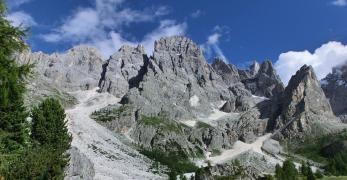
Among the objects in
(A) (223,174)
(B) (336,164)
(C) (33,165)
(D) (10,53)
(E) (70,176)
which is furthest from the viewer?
(B) (336,164)

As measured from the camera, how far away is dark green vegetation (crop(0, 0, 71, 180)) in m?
20.1

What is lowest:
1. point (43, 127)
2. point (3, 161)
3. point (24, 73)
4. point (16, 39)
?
point (3, 161)

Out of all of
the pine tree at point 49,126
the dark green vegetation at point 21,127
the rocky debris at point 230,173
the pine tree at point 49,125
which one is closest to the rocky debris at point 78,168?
the dark green vegetation at point 21,127

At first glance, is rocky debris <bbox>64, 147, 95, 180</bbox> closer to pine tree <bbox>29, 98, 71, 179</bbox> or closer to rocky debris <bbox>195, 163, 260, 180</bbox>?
pine tree <bbox>29, 98, 71, 179</bbox>

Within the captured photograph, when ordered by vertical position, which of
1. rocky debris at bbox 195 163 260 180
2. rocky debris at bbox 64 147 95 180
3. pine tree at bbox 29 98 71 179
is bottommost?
rocky debris at bbox 64 147 95 180

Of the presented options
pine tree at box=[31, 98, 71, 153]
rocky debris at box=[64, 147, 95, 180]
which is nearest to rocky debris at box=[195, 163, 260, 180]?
pine tree at box=[31, 98, 71, 153]

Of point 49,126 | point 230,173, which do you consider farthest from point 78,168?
point 230,173

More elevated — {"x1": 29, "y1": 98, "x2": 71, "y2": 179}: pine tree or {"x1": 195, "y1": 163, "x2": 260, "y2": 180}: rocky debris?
{"x1": 29, "y1": 98, "x2": 71, "y2": 179}: pine tree

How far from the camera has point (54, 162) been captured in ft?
164

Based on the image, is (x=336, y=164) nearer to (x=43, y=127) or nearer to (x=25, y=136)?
(x=43, y=127)

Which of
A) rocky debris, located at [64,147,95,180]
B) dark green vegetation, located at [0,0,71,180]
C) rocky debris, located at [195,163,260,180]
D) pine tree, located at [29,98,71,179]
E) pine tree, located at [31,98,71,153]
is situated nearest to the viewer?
dark green vegetation, located at [0,0,71,180]

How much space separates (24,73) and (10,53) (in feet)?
3.46

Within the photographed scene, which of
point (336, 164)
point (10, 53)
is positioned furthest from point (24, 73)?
point (336, 164)

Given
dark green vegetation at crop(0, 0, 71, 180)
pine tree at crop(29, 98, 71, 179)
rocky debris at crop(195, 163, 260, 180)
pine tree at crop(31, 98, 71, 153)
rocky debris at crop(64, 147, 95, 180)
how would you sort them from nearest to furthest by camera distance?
dark green vegetation at crop(0, 0, 71, 180), rocky debris at crop(64, 147, 95, 180), pine tree at crop(29, 98, 71, 179), pine tree at crop(31, 98, 71, 153), rocky debris at crop(195, 163, 260, 180)
